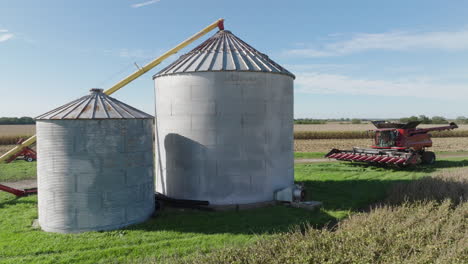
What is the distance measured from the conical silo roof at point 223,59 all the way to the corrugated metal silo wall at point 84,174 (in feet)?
11.3

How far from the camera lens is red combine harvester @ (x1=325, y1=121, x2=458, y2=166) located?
2055cm

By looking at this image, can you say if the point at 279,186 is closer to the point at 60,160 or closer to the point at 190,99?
the point at 190,99

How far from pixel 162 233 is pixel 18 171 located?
620 inches

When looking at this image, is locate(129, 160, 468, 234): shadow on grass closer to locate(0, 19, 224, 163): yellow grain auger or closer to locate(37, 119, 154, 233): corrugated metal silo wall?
Result: locate(37, 119, 154, 233): corrugated metal silo wall

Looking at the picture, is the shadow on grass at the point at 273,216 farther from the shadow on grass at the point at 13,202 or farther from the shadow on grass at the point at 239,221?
the shadow on grass at the point at 13,202

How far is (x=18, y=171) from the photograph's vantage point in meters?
20.1

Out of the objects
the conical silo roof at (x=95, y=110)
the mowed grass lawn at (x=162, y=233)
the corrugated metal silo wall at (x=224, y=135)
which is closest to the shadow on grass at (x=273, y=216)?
the mowed grass lawn at (x=162, y=233)

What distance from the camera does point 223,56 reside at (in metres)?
12.1

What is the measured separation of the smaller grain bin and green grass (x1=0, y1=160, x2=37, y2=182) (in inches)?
416

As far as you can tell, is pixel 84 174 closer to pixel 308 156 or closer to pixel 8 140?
pixel 308 156

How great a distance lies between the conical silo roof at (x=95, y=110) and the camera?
9.32 meters

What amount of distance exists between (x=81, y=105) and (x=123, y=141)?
1743 mm

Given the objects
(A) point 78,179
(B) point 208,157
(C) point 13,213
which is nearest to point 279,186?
(B) point 208,157

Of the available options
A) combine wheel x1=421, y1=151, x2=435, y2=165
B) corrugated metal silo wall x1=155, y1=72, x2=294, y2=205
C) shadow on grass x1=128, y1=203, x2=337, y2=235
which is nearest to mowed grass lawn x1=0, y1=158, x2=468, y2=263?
shadow on grass x1=128, y1=203, x2=337, y2=235
